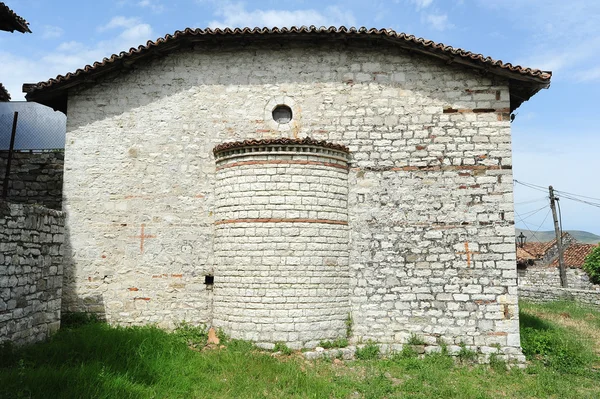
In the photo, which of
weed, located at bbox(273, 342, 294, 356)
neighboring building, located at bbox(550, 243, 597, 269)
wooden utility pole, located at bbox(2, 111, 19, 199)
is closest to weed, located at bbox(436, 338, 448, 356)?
weed, located at bbox(273, 342, 294, 356)

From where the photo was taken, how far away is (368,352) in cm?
788

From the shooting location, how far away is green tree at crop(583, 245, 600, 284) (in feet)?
72.2

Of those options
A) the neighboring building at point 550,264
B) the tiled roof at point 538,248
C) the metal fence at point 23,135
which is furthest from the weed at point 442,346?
the tiled roof at point 538,248

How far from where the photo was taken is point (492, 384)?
22.9 ft

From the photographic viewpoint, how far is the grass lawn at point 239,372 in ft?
18.3

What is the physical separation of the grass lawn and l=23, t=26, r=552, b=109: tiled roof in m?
4.67

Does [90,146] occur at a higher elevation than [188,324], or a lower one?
higher

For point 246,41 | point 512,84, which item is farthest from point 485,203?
point 246,41

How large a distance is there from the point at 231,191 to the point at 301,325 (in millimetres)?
2656

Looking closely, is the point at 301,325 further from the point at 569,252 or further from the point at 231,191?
the point at 569,252

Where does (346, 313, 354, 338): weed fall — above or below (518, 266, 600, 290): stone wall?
below

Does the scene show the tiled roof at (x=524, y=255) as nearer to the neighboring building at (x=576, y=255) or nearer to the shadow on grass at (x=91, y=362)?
the neighboring building at (x=576, y=255)

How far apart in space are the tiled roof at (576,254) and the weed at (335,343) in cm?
2320

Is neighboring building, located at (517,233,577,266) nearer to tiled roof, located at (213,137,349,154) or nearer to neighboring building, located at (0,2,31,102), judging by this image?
tiled roof, located at (213,137,349,154)
